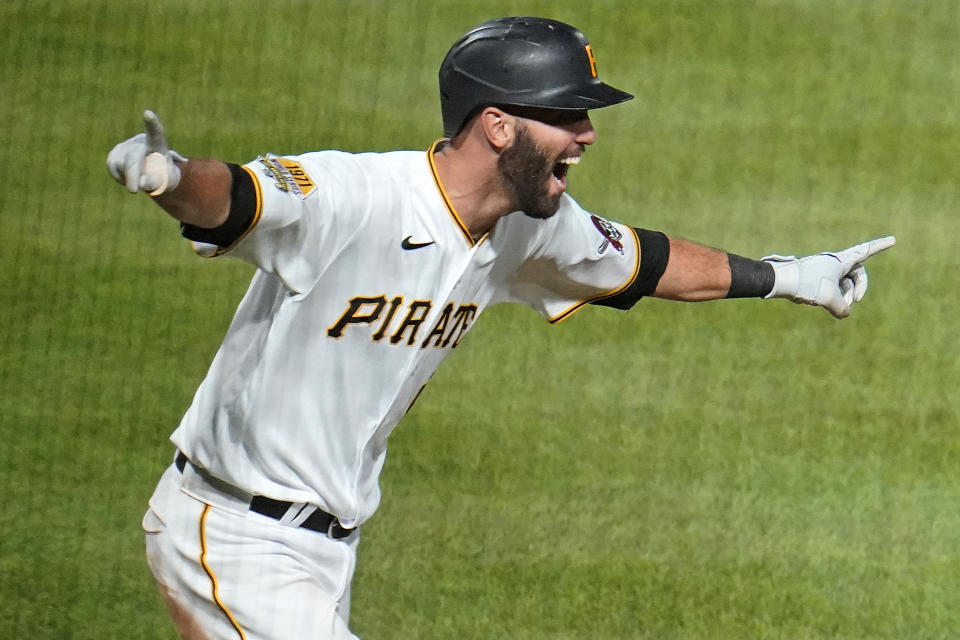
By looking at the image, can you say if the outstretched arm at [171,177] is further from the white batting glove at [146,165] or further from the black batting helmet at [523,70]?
the black batting helmet at [523,70]

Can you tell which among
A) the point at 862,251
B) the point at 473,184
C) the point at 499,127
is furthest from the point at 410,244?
the point at 862,251

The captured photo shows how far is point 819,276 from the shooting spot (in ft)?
13.2

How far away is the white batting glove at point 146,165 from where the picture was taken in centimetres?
256

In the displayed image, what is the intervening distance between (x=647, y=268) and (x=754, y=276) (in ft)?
1.10

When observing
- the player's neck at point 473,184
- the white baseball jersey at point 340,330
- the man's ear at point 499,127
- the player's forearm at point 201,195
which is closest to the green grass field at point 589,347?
the white baseball jersey at point 340,330

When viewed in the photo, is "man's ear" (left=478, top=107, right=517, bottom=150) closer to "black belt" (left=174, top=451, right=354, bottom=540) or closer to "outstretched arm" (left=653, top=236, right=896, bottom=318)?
"outstretched arm" (left=653, top=236, right=896, bottom=318)

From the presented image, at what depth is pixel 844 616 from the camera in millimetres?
4734

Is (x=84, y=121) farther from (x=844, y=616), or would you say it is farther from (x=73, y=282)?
(x=844, y=616)

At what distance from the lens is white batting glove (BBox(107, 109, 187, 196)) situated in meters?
2.56

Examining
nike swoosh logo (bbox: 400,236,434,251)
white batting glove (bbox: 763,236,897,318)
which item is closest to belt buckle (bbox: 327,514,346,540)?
nike swoosh logo (bbox: 400,236,434,251)

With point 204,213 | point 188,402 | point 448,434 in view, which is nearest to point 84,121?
point 188,402

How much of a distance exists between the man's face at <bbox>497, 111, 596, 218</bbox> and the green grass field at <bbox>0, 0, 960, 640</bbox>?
74.4 inches

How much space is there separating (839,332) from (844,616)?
2.00m

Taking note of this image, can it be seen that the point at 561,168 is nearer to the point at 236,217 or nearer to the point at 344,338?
the point at 344,338
